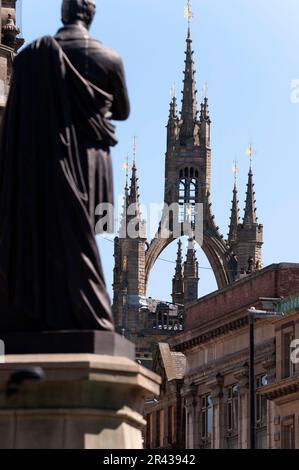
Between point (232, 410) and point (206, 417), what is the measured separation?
3.60 metres

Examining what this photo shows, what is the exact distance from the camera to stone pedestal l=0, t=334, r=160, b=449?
14.3 m

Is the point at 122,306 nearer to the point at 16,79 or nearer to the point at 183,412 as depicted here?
the point at 183,412

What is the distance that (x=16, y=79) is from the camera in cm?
1542

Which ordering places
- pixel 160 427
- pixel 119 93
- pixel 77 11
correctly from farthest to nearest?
pixel 160 427 → pixel 77 11 → pixel 119 93

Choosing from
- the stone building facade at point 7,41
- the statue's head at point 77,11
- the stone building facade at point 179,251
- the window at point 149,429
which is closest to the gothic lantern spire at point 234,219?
the stone building facade at point 179,251

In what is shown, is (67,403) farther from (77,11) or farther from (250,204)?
(250,204)

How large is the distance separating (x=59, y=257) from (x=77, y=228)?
0.27 m

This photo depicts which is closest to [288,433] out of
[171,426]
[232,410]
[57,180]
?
[232,410]

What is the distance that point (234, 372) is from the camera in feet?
245

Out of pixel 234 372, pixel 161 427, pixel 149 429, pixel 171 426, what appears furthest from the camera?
pixel 149 429

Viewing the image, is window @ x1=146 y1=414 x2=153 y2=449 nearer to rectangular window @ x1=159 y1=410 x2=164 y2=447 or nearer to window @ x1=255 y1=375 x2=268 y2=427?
rectangular window @ x1=159 y1=410 x2=164 y2=447

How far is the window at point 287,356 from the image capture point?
2672 inches

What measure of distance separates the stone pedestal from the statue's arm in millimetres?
2198

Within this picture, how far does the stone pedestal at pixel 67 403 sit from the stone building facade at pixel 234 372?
51566 mm
